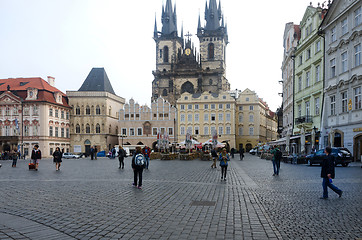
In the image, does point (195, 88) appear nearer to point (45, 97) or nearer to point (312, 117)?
point (45, 97)

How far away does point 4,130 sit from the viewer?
72438 millimetres

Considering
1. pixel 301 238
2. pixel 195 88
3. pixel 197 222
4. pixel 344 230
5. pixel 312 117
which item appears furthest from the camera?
pixel 195 88

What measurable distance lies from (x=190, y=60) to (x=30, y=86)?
44769 mm

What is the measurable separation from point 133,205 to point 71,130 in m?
74.5

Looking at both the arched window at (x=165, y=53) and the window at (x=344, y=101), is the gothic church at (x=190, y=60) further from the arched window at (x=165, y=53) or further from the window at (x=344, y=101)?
the window at (x=344, y=101)

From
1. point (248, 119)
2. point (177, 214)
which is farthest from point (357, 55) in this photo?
point (248, 119)

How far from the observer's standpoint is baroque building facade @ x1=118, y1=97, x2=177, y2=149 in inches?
3174

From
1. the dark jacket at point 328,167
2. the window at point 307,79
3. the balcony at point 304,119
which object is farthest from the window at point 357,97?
the dark jacket at point 328,167

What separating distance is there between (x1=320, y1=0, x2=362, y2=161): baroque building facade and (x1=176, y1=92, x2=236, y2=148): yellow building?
151 ft

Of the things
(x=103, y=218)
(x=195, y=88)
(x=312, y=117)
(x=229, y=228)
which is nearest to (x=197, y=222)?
(x=229, y=228)

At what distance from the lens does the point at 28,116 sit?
71438 mm

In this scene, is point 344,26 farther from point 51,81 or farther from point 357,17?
point 51,81

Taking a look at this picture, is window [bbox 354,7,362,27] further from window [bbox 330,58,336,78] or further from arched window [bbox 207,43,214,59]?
arched window [bbox 207,43,214,59]

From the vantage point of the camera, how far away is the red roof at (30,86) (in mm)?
71438
